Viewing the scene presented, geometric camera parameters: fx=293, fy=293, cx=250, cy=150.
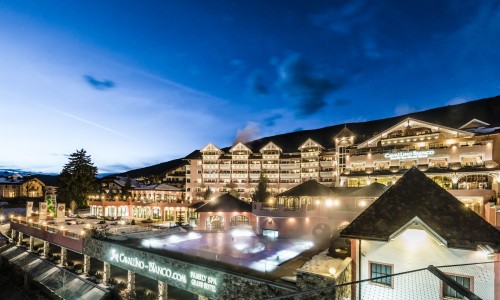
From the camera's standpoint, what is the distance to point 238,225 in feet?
106

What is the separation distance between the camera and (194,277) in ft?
51.2

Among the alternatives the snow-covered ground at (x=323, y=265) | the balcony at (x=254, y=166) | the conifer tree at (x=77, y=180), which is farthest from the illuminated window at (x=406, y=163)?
the conifer tree at (x=77, y=180)

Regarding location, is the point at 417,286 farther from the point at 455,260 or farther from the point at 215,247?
the point at 215,247

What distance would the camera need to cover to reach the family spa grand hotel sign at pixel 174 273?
1503cm

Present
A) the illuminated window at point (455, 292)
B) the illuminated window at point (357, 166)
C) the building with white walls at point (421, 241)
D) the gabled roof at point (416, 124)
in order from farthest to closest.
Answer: the illuminated window at point (357, 166) → the gabled roof at point (416, 124) → the illuminated window at point (455, 292) → the building with white walls at point (421, 241)

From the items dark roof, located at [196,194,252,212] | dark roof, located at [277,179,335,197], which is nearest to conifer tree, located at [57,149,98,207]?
dark roof, located at [196,194,252,212]

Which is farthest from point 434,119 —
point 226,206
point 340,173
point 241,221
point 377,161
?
point 226,206

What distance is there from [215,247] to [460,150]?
2751 cm

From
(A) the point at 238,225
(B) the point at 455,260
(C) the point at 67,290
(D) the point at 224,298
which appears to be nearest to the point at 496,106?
(A) the point at 238,225

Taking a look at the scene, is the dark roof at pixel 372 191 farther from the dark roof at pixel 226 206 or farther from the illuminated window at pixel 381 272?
the illuminated window at pixel 381 272

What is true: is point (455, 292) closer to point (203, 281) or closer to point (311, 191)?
point (203, 281)

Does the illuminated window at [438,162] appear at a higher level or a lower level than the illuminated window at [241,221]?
higher

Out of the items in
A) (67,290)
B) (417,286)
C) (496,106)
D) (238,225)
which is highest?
(496,106)

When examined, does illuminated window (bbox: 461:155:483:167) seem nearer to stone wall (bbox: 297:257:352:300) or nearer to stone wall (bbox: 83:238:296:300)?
stone wall (bbox: 297:257:352:300)
